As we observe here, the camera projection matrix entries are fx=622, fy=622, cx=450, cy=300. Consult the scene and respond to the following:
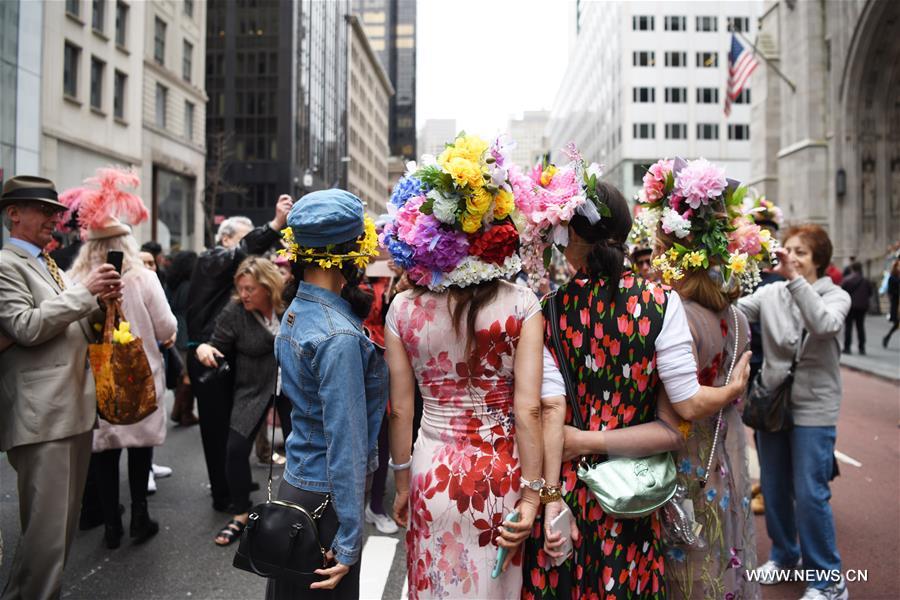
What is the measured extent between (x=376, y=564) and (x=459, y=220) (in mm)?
2958

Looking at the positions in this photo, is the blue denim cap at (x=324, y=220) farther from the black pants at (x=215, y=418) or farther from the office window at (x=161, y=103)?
the office window at (x=161, y=103)

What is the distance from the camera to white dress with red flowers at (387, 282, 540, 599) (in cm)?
234

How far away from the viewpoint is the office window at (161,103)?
99.7 feet

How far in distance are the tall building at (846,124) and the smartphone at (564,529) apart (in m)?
26.5

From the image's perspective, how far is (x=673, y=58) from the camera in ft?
219

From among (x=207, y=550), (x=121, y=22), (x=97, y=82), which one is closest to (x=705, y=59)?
(x=121, y=22)

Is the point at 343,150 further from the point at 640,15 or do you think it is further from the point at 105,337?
the point at 105,337

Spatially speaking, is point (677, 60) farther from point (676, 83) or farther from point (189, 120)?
point (189, 120)

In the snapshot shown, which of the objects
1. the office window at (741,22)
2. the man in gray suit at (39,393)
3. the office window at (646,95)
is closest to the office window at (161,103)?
the man in gray suit at (39,393)

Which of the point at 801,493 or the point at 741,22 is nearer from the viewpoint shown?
the point at 801,493

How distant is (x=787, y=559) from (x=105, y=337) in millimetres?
4548

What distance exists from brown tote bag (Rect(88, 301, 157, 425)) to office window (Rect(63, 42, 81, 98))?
22.9 m

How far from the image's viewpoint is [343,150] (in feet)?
253

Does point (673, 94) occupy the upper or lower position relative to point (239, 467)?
upper
